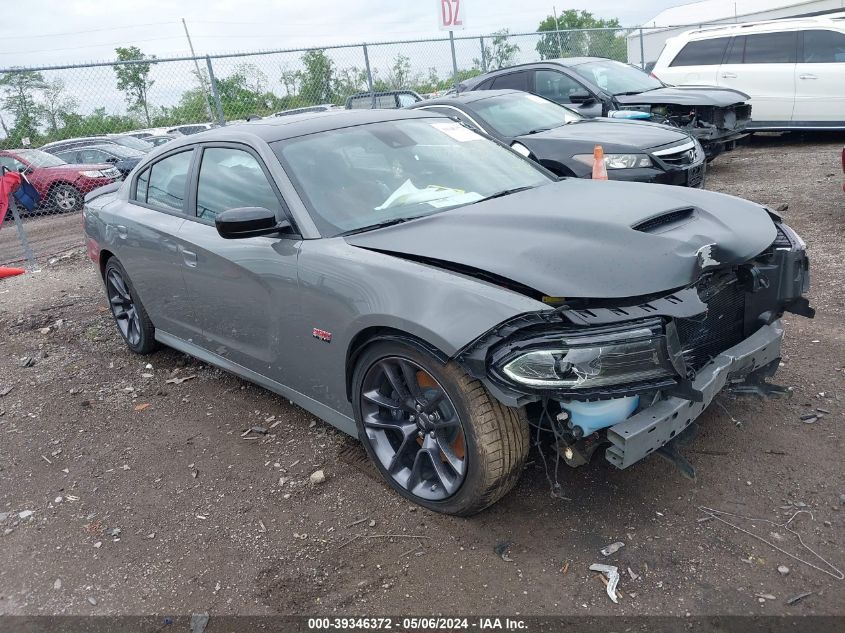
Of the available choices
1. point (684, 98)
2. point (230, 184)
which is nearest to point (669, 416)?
point (230, 184)

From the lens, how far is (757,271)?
9.75 feet

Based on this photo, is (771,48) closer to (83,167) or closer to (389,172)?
(389,172)

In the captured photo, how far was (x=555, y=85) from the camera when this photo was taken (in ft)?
32.4

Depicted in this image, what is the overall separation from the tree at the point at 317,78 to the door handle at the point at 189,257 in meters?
9.48

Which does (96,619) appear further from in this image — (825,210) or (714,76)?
(714,76)

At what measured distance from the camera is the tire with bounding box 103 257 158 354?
16.4 feet

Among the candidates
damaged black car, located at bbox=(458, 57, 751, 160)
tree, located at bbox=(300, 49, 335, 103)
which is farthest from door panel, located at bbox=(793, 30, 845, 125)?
tree, located at bbox=(300, 49, 335, 103)

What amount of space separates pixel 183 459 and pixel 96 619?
3.90 ft

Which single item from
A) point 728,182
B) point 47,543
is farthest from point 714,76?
point 47,543

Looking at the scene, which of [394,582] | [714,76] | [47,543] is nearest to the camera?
[394,582]

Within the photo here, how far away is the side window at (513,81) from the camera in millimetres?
10047

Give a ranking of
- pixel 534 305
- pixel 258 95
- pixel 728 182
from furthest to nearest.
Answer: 1. pixel 258 95
2. pixel 728 182
3. pixel 534 305

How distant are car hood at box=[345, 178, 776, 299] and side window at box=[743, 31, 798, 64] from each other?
9.73 metres

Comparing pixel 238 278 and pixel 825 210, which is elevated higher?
pixel 238 278
